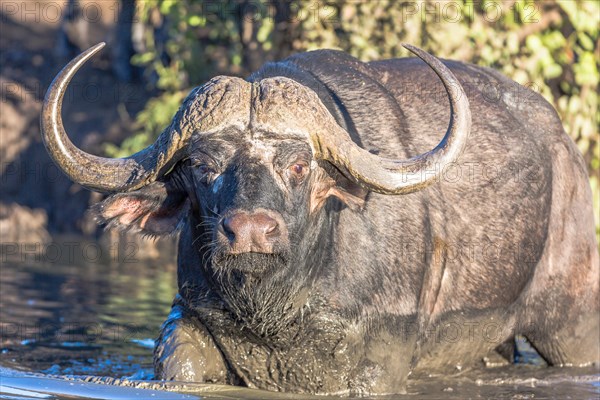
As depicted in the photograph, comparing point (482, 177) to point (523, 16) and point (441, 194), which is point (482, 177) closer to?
point (441, 194)

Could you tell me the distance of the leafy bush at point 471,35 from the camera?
38.8 feet

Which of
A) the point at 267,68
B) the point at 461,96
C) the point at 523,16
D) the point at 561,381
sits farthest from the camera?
the point at 523,16

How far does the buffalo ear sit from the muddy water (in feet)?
2.74

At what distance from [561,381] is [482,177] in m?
1.42

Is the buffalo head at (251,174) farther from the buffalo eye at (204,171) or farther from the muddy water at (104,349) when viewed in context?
the muddy water at (104,349)

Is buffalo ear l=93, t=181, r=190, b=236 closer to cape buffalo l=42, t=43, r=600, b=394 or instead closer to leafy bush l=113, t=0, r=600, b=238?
cape buffalo l=42, t=43, r=600, b=394

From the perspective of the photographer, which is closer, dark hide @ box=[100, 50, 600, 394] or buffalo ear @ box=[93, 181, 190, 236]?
dark hide @ box=[100, 50, 600, 394]

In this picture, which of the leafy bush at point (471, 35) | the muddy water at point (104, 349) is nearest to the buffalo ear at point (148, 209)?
the muddy water at point (104, 349)

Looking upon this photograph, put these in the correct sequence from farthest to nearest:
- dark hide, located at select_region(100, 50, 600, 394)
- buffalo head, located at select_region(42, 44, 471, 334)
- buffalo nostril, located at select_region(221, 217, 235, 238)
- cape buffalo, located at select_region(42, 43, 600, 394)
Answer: dark hide, located at select_region(100, 50, 600, 394), cape buffalo, located at select_region(42, 43, 600, 394), buffalo head, located at select_region(42, 44, 471, 334), buffalo nostril, located at select_region(221, 217, 235, 238)

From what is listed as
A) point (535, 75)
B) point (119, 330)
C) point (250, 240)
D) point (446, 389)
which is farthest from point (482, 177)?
point (535, 75)

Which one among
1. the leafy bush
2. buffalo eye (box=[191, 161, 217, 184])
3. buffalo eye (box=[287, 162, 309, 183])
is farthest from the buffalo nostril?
the leafy bush

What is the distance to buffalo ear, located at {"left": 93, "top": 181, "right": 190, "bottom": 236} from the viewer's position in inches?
268

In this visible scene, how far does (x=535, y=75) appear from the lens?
39.5 feet

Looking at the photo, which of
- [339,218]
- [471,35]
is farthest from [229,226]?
[471,35]
